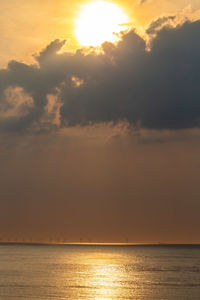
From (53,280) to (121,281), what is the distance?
752 inches

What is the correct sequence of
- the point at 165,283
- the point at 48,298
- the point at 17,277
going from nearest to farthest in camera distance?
the point at 48,298 → the point at 165,283 → the point at 17,277

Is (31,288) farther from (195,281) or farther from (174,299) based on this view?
(195,281)

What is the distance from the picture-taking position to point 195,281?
131m

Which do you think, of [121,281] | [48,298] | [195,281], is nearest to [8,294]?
[48,298]

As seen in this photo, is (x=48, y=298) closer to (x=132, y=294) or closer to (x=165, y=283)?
(x=132, y=294)

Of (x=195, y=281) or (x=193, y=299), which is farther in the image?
(x=195, y=281)

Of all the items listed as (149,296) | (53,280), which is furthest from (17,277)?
(149,296)

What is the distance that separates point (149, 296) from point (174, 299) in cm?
724

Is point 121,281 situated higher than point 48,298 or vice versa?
point 121,281

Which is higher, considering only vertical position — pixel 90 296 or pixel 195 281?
pixel 195 281

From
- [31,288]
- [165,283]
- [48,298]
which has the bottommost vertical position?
[48,298]

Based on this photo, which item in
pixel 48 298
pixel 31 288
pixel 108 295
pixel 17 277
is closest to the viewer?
pixel 48 298

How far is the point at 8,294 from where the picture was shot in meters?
97.2

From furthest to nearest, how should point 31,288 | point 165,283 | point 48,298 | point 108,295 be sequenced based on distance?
point 165,283
point 31,288
point 108,295
point 48,298
